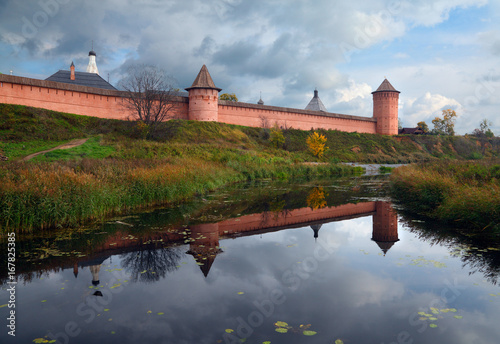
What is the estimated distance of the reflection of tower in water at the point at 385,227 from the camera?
6096 mm

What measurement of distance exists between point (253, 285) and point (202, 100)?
2485 centimetres

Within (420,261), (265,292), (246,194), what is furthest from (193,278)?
(246,194)

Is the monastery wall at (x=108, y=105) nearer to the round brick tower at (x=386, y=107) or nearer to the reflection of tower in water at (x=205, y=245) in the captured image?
the round brick tower at (x=386, y=107)

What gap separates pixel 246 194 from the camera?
1208 centimetres

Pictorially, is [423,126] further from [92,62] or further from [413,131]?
[92,62]

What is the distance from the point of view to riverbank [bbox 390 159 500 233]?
626 cm

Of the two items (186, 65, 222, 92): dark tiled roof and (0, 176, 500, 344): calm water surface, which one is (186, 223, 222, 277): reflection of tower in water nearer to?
(0, 176, 500, 344): calm water surface

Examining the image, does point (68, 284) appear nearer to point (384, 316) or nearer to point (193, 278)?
point (193, 278)

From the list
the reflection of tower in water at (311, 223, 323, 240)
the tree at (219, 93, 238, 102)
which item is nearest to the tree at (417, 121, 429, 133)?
the tree at (219, 93, 238, 102)

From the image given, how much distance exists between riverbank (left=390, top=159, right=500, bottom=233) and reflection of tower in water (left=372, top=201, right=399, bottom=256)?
709mm

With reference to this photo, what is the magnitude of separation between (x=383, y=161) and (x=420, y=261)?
99.0ft

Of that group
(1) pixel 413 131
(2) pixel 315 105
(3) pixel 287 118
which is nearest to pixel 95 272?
(3) pixel 287 118

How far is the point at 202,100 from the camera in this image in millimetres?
27531

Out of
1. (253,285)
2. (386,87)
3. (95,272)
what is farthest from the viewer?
(386,87)
